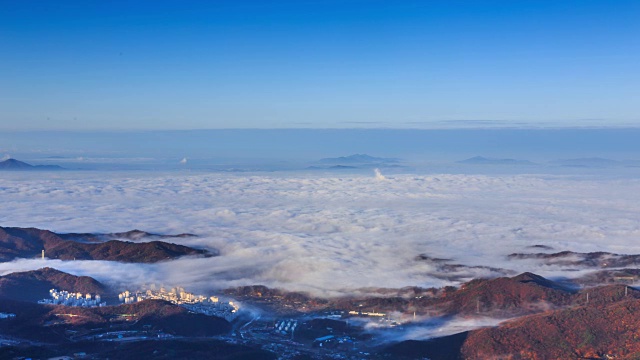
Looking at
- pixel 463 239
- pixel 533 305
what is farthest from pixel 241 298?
pixel 463 239

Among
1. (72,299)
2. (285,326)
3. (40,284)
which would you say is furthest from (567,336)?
(40,284)

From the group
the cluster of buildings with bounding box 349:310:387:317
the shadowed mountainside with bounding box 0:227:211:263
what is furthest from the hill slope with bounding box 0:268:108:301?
the cluster of buildings with bounding box 349:310:387:317

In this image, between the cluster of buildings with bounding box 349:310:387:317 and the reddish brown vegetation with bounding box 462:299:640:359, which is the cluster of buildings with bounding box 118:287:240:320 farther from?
the reddish brown vegetation with bounding box 462:299:640:359

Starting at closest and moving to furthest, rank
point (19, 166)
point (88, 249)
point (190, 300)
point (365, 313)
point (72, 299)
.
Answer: point (365, 313)
point (72, 299)
point (190, 300)
point (88, 249)
point (19, 166)

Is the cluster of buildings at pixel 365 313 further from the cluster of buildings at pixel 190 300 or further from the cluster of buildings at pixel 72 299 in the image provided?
the cluster of buildings at pixel 72 299

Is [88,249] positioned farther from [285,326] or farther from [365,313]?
[365,313]

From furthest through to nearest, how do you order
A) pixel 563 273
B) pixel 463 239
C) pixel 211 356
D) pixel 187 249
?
pixel 463 239 → pixel 187 249 → pixel 563 273 → pixel 211 356

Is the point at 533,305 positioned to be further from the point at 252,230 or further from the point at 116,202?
the point at 116,202
